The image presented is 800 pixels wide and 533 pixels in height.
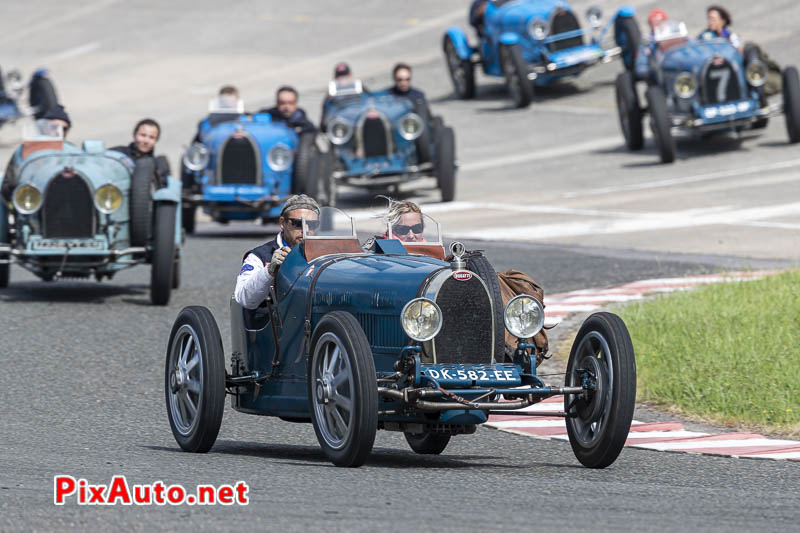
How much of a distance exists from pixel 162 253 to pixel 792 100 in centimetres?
1263

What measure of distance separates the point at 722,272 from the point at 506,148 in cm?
1376

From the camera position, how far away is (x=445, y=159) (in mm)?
21859

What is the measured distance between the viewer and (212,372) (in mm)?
7945

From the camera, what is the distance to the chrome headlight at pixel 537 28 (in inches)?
1134

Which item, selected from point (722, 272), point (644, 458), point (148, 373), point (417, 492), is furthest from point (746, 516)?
point (722, 272)

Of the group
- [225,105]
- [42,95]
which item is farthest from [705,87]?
[42,95]

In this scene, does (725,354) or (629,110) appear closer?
(725,354)

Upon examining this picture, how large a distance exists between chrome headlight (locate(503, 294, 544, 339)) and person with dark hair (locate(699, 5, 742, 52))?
54.4 feet

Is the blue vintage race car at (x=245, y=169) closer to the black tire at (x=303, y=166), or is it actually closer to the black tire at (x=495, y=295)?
the black tire at (x=303, y=166)

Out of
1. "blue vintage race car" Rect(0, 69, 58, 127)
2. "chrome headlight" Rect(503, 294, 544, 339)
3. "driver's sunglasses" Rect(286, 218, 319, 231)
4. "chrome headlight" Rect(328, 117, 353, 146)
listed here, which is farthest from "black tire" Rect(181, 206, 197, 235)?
"chrome headlight" Rect(503, 294, 544, 339)

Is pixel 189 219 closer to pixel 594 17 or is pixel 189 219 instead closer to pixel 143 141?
pixel 143 141

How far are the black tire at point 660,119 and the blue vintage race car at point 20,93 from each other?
11080mm

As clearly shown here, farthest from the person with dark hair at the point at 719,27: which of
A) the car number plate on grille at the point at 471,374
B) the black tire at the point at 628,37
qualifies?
the car number plate on grille at the point at 471,374

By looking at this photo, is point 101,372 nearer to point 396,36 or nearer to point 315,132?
point 315,132
